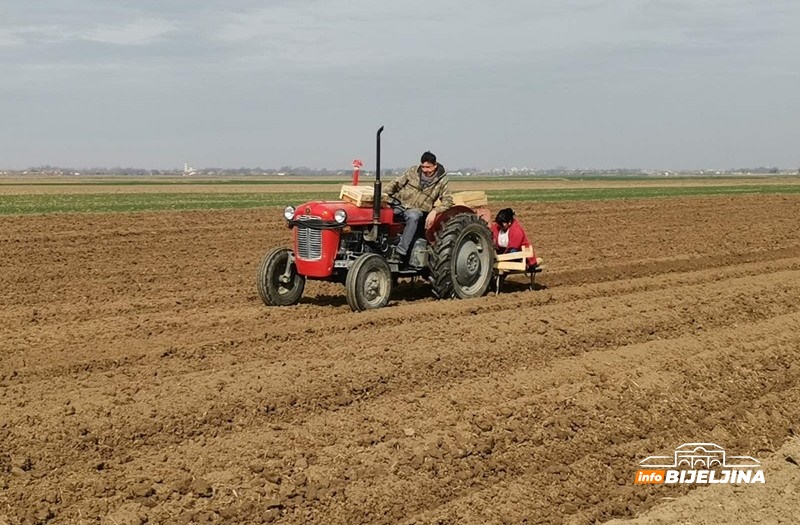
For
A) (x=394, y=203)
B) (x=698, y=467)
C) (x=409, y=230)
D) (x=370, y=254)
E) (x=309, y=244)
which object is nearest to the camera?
(x=698, y=467)

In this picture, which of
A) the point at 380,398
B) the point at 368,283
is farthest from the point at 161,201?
the point at 380,398

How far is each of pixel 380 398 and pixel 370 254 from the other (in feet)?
10.4

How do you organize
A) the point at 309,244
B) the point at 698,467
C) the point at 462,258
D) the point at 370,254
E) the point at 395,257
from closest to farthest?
the point at 698,467
the point at 370,254
the point at 309,244
the point at 395,257
the point at 462,258

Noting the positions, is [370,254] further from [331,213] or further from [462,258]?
[462,258]

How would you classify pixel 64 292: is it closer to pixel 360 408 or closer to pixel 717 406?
pixel 360 408

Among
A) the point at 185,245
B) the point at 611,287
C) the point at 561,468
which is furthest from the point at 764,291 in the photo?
the point at 185,245

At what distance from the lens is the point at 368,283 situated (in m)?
9.68

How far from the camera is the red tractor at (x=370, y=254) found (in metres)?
9.66

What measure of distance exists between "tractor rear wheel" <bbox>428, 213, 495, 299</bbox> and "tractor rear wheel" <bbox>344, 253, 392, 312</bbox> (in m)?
0.67

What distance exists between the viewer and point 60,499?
488cm

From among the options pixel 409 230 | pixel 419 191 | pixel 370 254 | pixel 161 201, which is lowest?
pixel 161 201

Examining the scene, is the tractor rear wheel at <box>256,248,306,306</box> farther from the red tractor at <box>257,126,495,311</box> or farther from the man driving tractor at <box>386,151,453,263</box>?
the man driving tractor at <box>386,151,453,263</box>

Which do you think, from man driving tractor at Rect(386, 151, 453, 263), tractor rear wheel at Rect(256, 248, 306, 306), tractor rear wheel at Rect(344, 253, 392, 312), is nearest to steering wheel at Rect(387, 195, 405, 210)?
man driving tractor at Rect(386, 151, 453, 263)

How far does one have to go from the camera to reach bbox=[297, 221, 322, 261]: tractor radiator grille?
9.79 metres
